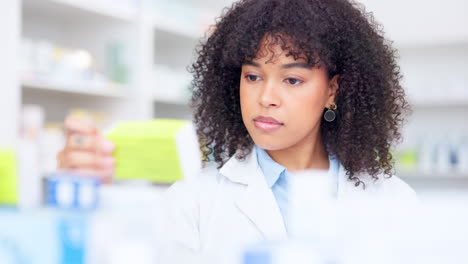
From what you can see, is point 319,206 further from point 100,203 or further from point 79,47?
point 79,47

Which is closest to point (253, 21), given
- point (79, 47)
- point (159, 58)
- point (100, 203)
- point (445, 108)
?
point (100, 203)

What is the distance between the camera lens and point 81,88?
303 cm

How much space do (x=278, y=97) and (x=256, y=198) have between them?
0.72 feet

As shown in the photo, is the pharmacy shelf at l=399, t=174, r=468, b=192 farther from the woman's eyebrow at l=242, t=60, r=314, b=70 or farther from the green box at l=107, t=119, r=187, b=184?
the green box at l=107, t=119, r=187, b=184

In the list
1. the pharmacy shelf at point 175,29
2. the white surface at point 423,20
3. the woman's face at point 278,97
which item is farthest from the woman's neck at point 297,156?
the white surface at point 423,20

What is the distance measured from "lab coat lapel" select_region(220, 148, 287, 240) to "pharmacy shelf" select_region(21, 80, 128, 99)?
71.3 inches

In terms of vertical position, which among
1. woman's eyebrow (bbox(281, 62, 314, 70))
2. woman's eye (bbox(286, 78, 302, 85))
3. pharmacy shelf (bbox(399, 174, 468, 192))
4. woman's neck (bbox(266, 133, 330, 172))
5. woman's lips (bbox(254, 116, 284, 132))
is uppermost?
woman's eyebrow (bbox(281, 62, 314, 70))

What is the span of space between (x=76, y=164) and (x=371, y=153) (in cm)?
67

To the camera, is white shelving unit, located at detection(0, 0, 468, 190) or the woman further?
white shelving unit, located at detection(0, 0, 468, 190)

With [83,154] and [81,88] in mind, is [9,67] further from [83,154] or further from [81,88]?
[83,154]

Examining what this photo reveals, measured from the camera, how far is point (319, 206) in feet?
1.69

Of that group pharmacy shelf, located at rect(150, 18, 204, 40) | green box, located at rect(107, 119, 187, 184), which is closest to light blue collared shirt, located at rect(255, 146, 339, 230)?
green box, located at rect(107, 119, 187, 184)

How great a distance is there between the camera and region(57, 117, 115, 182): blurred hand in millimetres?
972

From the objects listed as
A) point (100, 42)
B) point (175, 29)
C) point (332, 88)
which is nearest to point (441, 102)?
point (175, 29)
